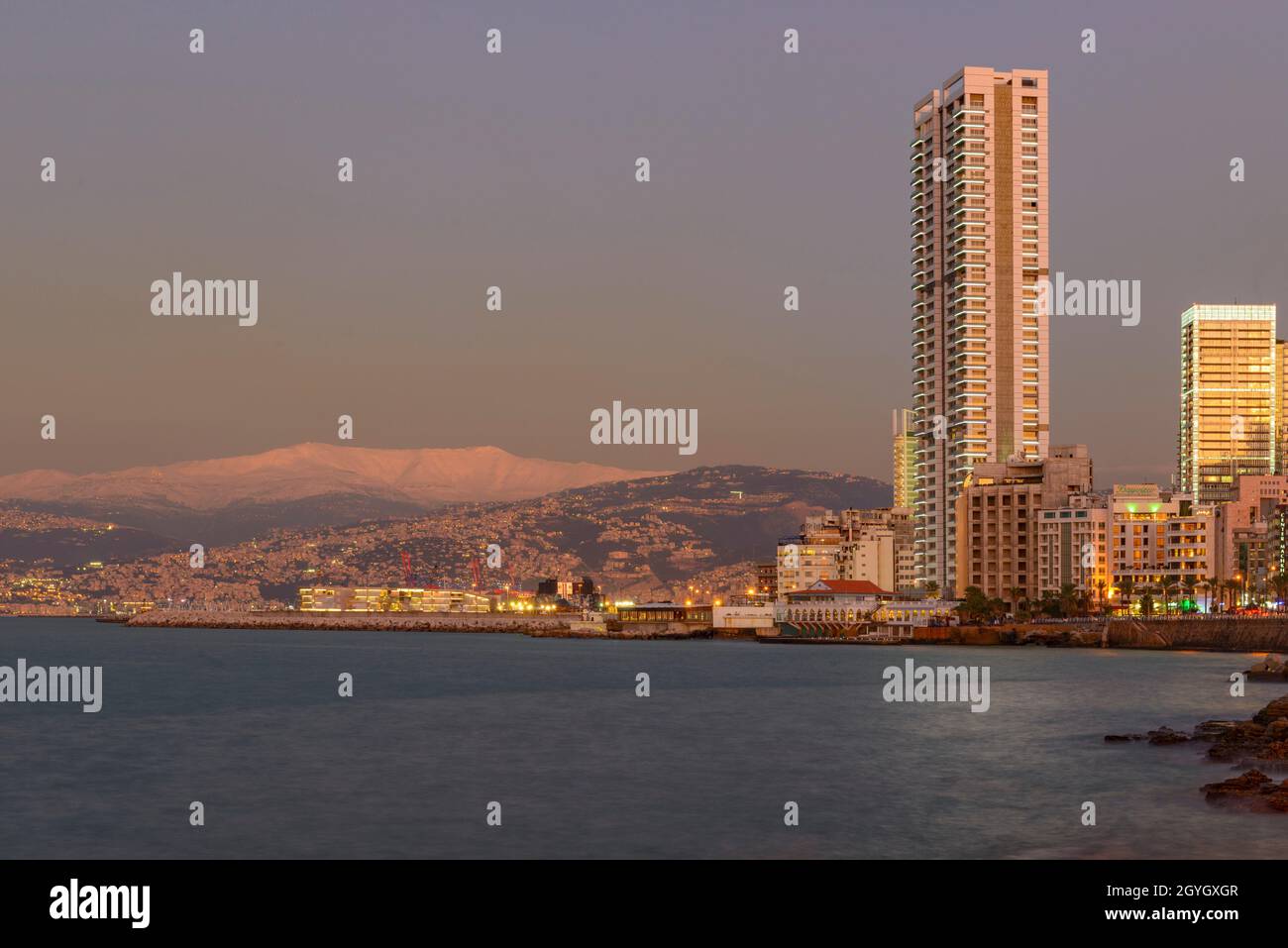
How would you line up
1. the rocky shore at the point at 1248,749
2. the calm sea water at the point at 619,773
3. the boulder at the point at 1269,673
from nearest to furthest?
the calm sea water at the point at 619,773 → the rocky shore at the point at 1248,749 → the boulder at the point at 1269,673

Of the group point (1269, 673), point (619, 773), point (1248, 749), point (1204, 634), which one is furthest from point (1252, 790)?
point (1204, 634)

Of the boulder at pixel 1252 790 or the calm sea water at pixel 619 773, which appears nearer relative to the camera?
the boulder at pixel 1252 790

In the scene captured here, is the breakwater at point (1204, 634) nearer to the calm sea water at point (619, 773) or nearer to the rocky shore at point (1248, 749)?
the calm sea water at point (619, 773)

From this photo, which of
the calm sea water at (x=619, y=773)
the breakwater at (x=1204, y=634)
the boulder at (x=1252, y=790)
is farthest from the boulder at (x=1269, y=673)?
the boulder at (x=1252, y=790)

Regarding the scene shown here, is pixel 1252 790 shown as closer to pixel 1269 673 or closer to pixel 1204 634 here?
pixel 1269 673

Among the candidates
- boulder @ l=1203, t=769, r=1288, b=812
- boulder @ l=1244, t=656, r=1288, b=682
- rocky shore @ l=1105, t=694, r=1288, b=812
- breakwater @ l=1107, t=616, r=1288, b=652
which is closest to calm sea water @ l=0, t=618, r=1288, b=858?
boulder @ l=1203, t=769, r=1288, b=812

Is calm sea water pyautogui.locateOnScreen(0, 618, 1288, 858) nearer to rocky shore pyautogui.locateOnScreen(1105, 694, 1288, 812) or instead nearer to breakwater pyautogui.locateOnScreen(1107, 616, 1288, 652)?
rocky shore pyautogui.locateOnScreen(1105, 694, 1288, 812)

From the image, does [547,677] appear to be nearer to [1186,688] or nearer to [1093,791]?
[1186,688]
